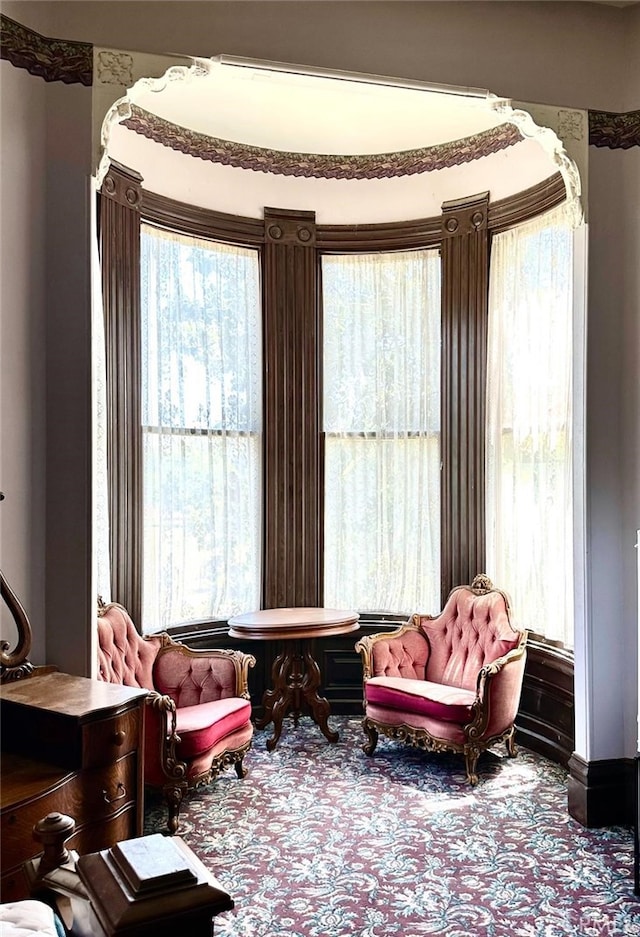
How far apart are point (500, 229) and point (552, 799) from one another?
3625mm

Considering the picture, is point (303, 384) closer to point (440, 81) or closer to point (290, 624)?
point (290, 624)

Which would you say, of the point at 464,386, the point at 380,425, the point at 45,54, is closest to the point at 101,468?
the point at 380,425

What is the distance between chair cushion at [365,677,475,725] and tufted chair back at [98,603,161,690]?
1391 millimetres

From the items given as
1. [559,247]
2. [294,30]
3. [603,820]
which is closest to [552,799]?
[603,820]

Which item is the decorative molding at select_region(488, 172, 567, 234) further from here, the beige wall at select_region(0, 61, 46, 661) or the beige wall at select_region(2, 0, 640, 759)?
the beige wall at select_region(0, 61, 46, 661)

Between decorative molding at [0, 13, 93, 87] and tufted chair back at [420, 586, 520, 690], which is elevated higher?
decorative molding at [0, 13, 93, 87]

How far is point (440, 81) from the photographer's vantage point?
358 cm

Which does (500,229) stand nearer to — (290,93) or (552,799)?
(290,93)

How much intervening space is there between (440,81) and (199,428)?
2.73 metres

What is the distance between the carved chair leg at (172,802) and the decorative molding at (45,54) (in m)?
3.22

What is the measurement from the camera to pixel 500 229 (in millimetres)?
5250

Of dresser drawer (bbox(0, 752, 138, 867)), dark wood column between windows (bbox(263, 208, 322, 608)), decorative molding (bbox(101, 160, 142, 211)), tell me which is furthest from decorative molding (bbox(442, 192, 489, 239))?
dresser drawer (bbox(0, 752, 138, 867))

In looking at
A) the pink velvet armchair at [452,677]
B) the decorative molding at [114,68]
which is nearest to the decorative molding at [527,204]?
the pink velvet armchair at [452,677]

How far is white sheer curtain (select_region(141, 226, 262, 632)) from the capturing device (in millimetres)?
5086
